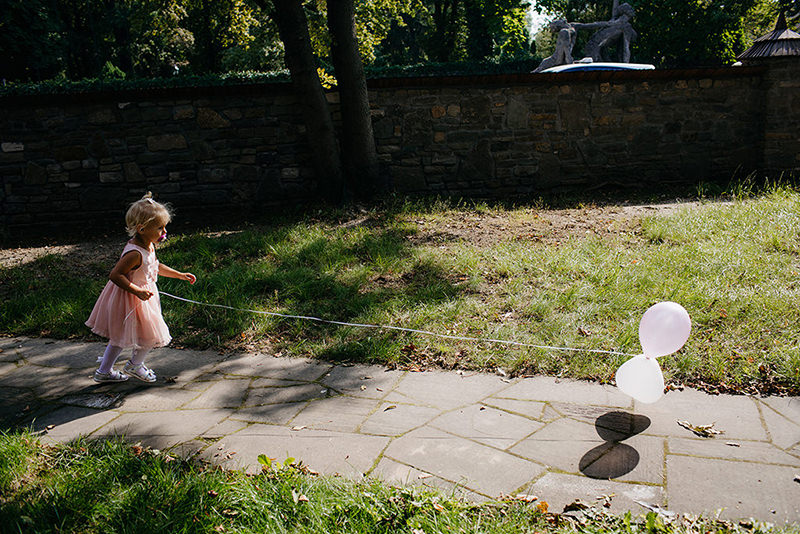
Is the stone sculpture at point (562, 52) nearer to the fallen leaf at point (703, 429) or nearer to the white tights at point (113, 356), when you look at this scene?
the fallen leaf at point (703, 429)

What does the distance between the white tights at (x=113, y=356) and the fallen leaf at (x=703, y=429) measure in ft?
10.4

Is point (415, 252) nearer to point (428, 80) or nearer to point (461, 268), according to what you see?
point (461, 268)

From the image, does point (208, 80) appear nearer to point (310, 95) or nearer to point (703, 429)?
point (310, 95)

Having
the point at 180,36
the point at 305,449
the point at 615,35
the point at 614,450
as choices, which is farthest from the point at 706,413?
the point at 180,36

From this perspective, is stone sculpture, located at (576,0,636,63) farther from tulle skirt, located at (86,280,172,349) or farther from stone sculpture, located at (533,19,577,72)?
tulle skirt, located at (86,280,172,349)

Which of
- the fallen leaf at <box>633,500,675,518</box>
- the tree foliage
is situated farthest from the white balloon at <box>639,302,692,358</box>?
the tree foliage

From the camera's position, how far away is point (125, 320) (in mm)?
3480

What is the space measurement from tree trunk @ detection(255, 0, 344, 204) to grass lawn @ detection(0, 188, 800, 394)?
3.81 feet

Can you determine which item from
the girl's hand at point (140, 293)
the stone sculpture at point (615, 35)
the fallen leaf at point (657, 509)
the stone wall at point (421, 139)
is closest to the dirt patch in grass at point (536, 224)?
the stone wall at point (421, 139)

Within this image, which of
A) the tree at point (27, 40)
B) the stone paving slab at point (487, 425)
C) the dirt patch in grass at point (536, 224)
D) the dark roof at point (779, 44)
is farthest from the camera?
the tree at point (27, 40)

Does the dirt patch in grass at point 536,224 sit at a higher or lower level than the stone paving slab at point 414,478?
higher

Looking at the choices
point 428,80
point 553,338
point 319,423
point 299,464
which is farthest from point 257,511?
point 428,80

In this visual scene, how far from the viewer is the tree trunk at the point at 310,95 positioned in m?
7.73

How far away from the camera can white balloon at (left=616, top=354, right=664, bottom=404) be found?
112 inches
